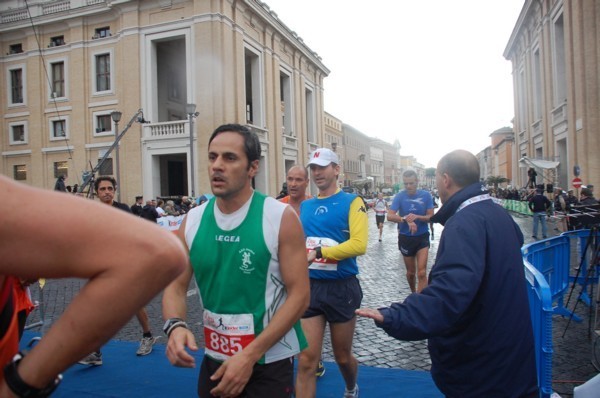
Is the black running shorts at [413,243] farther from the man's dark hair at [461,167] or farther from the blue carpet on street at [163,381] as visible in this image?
the man's dark hair at [461,167]

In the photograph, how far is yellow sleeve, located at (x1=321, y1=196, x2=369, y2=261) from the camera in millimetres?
3621

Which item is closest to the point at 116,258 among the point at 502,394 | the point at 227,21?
the point at 502,394

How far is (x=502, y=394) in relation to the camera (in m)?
2.24

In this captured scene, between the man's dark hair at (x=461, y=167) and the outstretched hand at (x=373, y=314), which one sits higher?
the man's dark hair at (x=461, y=167)

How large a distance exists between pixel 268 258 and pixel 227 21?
30.0 meters

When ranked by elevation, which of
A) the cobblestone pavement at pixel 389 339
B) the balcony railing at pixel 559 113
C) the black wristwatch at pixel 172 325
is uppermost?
the balcony railing at pixel 559 113

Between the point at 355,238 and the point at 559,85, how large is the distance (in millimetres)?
34897

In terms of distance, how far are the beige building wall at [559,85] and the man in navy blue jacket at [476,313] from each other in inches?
1087

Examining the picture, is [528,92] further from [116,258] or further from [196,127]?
[116,258]

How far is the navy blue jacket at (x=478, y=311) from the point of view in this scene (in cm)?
216

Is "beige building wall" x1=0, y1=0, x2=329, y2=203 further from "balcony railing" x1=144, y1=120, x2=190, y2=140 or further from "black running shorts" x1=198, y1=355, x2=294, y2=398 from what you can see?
"black running shorts" x1=198, y1=355, x2=294, y2=398

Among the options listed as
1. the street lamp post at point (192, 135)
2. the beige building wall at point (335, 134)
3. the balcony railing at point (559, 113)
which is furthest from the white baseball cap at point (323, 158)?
the beige building wall at point (335, 134)

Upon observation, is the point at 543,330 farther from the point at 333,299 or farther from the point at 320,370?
the point at 320,370

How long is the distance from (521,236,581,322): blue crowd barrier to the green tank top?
397 centimetres
